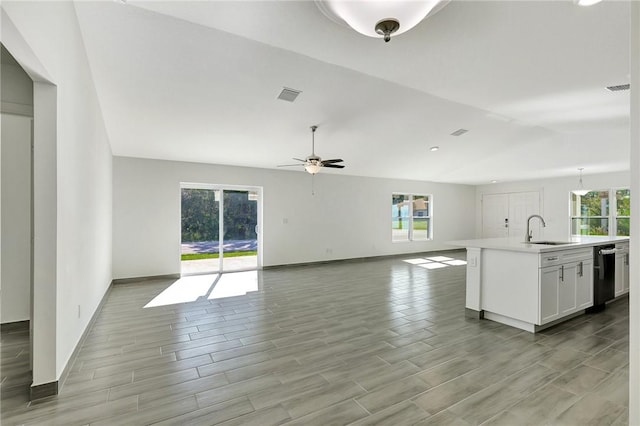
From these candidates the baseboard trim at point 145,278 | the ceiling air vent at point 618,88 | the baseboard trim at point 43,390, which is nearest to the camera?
the baseboard trim at point 43,390

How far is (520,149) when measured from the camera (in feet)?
24.5

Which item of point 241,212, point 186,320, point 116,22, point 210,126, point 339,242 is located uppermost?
point 116,22

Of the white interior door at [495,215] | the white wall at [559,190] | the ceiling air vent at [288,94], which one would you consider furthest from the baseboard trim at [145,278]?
the white interior door at [495,215]

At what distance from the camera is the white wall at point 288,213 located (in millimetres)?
6000

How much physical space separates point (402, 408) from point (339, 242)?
633cm

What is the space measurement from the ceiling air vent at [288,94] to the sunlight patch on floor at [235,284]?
322 centimetres

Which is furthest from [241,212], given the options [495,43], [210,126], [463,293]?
[495,43]

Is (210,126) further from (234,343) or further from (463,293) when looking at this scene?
(463,293)

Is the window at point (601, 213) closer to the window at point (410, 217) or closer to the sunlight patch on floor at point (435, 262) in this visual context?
the sunlight patch on floor at point (435, 262)

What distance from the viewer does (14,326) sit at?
134 inches

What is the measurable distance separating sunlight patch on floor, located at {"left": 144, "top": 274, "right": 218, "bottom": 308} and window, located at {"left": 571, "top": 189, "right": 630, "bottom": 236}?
1028cm

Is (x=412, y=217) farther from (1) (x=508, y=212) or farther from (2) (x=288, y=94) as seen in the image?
(2) (x=288, y=94)

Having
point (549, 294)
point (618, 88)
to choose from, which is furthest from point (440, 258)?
point (618, 88)

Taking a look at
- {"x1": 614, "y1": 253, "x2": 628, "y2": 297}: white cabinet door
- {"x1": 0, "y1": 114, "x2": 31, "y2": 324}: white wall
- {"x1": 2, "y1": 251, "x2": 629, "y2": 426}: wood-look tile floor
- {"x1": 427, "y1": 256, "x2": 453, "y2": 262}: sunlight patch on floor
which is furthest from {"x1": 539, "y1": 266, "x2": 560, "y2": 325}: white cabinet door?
{"x1": 0, "y1": 114, "x2": 31, "y2": 324}: white wall
